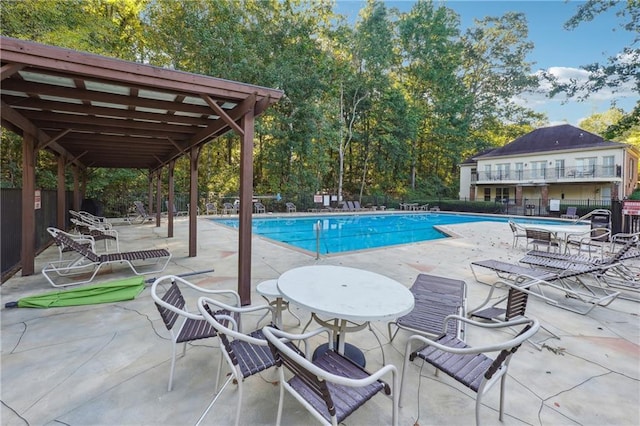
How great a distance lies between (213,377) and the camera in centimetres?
218

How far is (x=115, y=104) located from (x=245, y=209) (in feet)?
7.06

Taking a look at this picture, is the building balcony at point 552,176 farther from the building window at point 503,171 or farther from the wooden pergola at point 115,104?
the wooden pergola at point 115,104

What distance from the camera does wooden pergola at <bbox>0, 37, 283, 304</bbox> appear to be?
2.71 meters

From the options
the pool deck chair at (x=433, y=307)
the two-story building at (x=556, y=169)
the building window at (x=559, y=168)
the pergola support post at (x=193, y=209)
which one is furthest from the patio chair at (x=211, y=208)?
the building window at (x=559, y=168)

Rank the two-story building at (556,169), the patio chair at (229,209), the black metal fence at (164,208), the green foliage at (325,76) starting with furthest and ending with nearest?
1. the two-story building at (556,169)
2. the patio chair at (229,209)
3. the green foliage at (325,76)
4. the black metal fence at (164,208)

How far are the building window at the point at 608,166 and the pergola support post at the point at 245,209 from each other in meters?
26.5

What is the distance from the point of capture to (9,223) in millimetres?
4660

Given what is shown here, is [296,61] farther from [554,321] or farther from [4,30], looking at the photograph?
[554,321]

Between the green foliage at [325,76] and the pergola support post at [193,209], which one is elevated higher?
the green foliage at [325,76]

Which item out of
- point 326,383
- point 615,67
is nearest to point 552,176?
point 615,67

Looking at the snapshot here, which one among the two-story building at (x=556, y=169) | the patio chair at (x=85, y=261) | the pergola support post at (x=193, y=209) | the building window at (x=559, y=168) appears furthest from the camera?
the building window at (x=559, y=168)

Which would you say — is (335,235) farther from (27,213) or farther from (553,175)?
(553,175)

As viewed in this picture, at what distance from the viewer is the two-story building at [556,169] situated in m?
20.5

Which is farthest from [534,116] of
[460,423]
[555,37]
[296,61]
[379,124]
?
[460,423]
